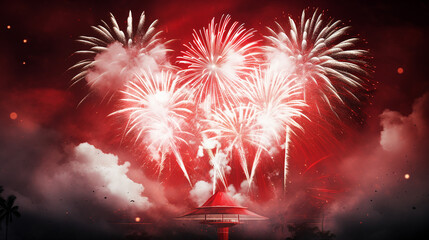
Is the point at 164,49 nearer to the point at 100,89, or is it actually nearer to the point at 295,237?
the point at 100,89

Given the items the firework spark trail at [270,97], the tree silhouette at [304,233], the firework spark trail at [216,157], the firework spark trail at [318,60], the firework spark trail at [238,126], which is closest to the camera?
the firework spark trail at [318,60]

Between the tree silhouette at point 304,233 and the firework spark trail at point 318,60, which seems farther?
the tree silhouette at point 304,233

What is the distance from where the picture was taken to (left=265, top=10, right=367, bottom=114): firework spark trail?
24734 mm

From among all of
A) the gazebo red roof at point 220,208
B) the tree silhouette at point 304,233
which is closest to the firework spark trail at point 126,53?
the gazebo red roof at point 220,208

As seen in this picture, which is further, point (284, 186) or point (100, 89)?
point (284, 186)

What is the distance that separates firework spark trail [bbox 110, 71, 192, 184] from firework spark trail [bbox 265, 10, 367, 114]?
6.95 metres

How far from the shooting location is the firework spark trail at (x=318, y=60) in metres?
24.7

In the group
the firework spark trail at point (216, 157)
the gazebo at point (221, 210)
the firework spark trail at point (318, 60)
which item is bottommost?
the gazebo at point (221, 210)

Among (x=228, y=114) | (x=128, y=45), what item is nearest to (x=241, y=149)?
(x=228, y=114)

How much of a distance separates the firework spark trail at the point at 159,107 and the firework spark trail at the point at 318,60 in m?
6.95

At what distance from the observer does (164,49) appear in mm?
27672

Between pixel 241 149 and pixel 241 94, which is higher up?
pixel 241 94

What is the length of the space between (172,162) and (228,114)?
8202mm

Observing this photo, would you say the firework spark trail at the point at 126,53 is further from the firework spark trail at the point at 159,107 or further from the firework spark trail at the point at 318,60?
the firework spark trail at the point at 318,60
